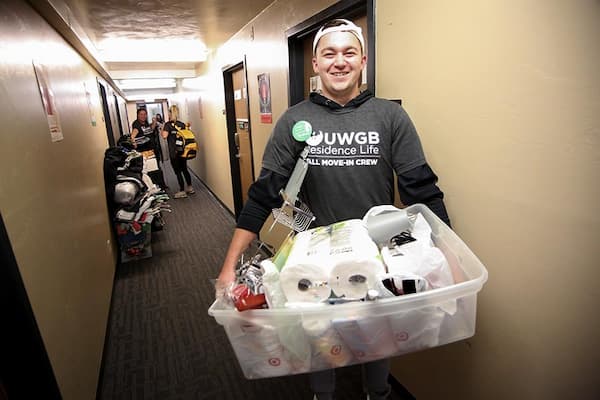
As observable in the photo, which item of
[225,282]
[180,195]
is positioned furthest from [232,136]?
[225,282]

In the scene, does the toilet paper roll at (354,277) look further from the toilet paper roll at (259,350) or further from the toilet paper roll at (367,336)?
the toilet paper roll at (259,350)

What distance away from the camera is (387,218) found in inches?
35.9

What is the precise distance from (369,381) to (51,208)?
1524 mm

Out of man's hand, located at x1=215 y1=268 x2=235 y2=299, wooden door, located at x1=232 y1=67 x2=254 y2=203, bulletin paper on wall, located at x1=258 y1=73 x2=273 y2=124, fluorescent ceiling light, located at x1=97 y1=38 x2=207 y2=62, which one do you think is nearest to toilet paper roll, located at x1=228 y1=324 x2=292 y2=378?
man's hand, located at x1=215 y1=268 x2=235 y2=299

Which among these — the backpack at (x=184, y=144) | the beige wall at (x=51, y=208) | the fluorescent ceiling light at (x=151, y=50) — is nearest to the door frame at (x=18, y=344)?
the beige wall at (x=51, y=208)

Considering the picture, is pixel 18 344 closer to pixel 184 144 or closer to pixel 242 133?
pixel 242 133

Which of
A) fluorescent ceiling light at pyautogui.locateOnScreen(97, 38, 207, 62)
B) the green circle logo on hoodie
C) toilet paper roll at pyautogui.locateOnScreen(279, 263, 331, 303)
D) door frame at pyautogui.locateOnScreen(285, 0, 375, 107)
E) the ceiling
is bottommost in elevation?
toilet paper roll at pyautogui.locateOnScreen(279, 263, 331, 303)

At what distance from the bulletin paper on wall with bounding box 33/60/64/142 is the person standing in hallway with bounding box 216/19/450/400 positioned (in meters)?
1.31

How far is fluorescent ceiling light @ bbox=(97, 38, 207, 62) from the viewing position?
4.01m

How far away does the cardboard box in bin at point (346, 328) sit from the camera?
29.0 inches

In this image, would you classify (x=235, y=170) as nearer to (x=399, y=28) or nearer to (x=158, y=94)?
(x=399, y=28)

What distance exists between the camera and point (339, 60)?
111 centimetres

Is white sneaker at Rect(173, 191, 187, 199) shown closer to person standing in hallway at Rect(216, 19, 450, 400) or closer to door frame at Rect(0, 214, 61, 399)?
door frame at Rect(0, 214, 61, 399)

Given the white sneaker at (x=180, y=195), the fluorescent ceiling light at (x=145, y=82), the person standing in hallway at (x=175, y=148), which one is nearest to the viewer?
the person standing in hallway at (x=175, y=148)
